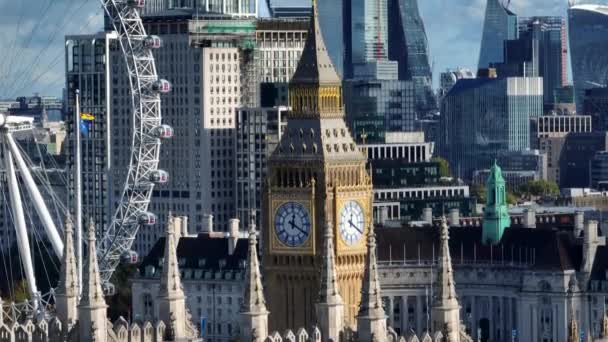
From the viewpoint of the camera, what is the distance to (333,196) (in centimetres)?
13238

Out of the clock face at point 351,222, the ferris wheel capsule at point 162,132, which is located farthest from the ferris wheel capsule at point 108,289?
the clock face at point 351,222

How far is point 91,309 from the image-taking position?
11444 cm

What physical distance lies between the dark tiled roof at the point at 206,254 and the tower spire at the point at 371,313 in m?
77.3

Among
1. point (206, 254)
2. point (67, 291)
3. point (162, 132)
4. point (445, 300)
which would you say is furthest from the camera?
point (162, 132)

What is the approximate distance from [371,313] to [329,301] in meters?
1.80

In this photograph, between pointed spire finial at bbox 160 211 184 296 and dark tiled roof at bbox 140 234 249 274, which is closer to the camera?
pointed spire finial at bbox 160 211 184 296

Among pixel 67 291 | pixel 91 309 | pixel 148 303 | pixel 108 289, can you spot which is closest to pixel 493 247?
pixel 148 303

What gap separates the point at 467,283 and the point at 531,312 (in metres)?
3.82

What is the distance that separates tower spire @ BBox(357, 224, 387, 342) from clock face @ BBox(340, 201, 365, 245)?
16.8m

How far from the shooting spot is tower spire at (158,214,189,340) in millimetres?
115125

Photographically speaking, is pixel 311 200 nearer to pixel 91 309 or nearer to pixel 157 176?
pixel 91 309

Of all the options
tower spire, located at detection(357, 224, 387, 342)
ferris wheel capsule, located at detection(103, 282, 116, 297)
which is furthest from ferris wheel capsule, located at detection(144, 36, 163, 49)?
tower spire, located at detection(357, 224, 387, 342)

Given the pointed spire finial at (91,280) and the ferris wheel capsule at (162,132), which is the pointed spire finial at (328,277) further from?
the ferris wheel capsule at (162,132)

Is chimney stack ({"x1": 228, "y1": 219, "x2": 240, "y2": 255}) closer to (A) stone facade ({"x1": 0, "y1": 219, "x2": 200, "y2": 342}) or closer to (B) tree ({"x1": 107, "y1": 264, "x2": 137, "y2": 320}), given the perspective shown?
(B) tree ({"x1": 107, "y1": 264, "x2": 137, "y2": 320})
